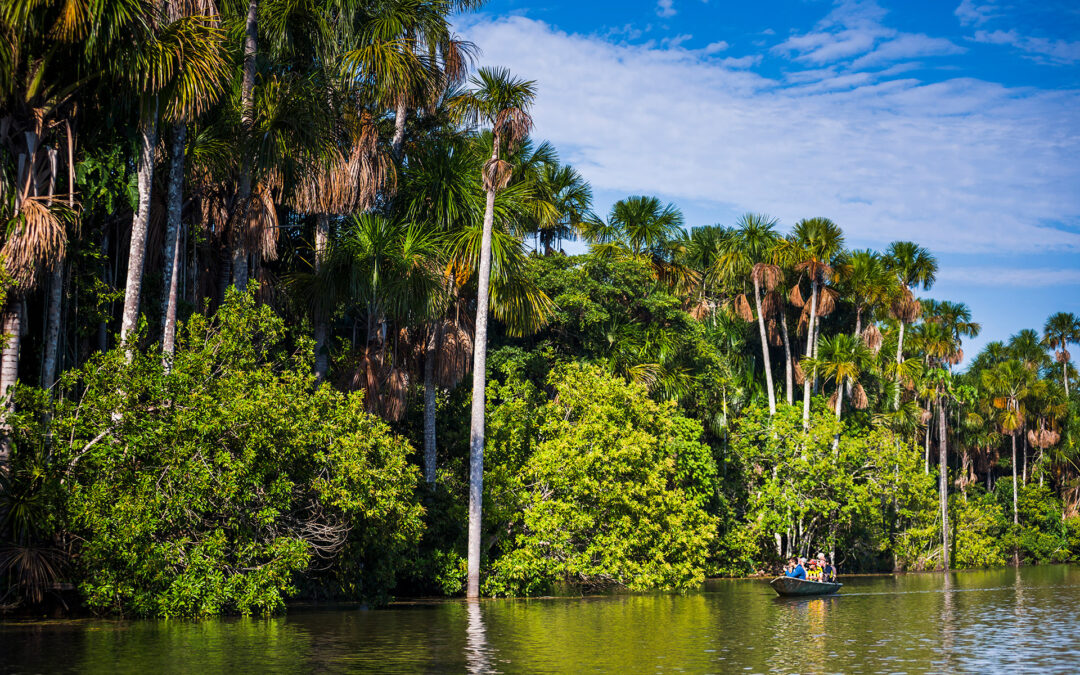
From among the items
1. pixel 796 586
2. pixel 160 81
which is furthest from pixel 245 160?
pixel 796 586

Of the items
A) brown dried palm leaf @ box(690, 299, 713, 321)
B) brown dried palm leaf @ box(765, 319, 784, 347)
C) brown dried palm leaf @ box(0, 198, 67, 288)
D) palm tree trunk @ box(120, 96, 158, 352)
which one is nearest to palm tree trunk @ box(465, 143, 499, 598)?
palm tree trunk @ box(120, 96, 158, 352)

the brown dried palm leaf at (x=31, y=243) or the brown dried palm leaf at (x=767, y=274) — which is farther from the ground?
the brown dried palm leaf at (x=767, y=274)

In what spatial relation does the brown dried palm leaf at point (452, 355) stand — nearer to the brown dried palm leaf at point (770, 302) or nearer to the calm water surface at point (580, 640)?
the calm water surface at point (580, 640)

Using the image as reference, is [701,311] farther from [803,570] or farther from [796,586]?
[796,586]

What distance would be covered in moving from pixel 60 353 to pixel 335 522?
8.84 metres

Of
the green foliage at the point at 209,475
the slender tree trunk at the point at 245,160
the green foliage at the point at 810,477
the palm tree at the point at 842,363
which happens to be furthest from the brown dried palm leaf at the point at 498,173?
the palm tree at the point at 842,363

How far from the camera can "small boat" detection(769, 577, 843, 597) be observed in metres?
37.9

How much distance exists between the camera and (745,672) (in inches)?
684

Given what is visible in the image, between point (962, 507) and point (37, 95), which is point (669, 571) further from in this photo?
point (962, 507)

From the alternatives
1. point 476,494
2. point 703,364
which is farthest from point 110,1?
point 703,364

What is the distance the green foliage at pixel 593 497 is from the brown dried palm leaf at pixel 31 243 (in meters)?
17.8

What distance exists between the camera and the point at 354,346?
120 ft

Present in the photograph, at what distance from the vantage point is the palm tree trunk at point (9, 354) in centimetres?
2369

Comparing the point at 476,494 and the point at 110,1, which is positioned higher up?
the point at 110,1
